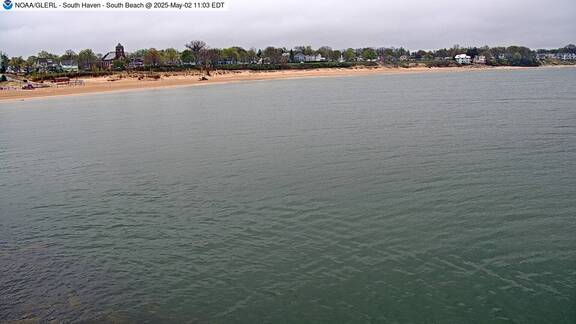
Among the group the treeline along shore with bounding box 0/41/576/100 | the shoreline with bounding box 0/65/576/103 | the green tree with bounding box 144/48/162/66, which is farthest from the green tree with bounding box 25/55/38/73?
the shoreline with bounding box 0/65/576/103

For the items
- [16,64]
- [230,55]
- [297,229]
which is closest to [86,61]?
[16,64]

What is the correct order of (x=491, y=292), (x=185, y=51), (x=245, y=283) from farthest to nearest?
(x=185, y=51) < (x=245, y=283) < (x=491, y=292)

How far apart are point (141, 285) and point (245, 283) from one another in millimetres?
2753

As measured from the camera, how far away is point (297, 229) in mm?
15305

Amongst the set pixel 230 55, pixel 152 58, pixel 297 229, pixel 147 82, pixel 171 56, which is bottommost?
pixel 297 229

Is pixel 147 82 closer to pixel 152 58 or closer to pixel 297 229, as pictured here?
pixel 152 58

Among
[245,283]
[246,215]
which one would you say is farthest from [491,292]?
[246,215]

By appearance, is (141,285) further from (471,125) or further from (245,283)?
(471,125)

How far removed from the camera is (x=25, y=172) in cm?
2517

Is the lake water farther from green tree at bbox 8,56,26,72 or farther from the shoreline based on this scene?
green tree at bbox 8,56,26,72

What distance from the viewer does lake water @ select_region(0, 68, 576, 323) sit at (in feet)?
36.4

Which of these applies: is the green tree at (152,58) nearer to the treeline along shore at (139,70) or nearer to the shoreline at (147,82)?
the treeline along shore at (139,70)

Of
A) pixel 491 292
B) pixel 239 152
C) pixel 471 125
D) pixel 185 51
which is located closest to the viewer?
pixel 491 292

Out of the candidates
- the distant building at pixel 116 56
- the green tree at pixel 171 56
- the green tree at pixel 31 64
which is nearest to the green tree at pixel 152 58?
the green tree at pixel 171 56
